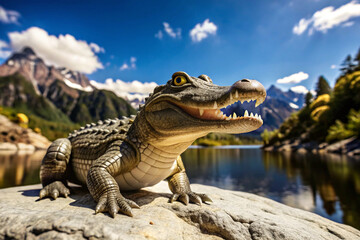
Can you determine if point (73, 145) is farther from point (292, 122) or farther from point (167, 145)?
point (292, 122)

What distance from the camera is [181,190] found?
3.21 meters

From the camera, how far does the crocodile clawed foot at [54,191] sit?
3.26 m

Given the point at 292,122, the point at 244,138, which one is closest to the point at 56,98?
the point at 244,138

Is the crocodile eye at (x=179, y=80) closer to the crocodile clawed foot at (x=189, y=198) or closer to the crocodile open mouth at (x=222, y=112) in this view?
the crocodile open mouth at (x=222, y=112)

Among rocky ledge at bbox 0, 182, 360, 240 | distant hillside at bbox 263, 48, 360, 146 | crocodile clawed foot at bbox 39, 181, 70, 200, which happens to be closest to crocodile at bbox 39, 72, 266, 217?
crocodile clawed foot at bbox 39, 181, 70, 200

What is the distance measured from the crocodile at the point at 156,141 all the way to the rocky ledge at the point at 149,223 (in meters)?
0.21

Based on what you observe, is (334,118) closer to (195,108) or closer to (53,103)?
(195,108)

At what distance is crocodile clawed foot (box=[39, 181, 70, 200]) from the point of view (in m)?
3.26

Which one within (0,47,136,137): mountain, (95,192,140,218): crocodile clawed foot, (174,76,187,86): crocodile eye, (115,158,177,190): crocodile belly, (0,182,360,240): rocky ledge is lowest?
(0,182,360,240): rocky ledge

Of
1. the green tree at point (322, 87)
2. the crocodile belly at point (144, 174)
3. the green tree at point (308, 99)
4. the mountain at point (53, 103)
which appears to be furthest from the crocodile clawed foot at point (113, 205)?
the mountain at point (53, 103)

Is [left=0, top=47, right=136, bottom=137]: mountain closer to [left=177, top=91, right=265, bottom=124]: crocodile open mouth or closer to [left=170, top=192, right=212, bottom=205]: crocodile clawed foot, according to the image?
[left=170, top=192, right=212, bottom=205]: crocodile clawed foot

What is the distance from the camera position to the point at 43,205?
2.89 meters

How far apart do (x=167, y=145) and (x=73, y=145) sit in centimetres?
221

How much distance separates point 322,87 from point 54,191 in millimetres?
62048
